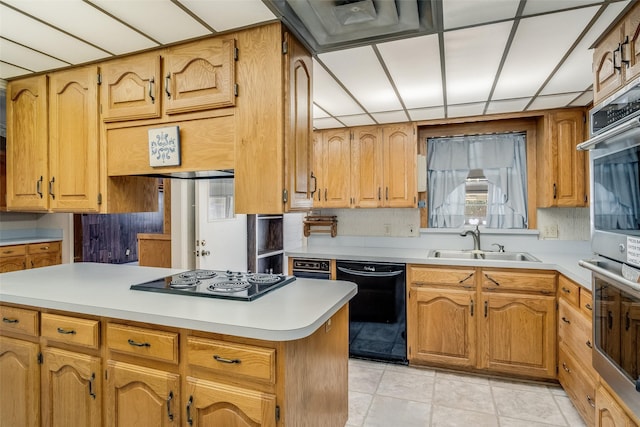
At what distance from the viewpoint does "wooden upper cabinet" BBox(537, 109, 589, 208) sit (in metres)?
2.92

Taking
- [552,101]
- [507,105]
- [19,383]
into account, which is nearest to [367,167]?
[507,105]

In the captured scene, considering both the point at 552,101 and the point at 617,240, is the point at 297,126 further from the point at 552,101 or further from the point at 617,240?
the point at 552,101

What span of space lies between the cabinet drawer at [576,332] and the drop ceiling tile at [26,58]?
137 inches

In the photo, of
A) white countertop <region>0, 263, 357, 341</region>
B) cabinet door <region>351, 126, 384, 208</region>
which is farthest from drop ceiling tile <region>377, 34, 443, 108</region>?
white countertop <region>0, 263, 357, 341</region>

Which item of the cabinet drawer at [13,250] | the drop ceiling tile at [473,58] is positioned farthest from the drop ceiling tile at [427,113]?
the cabinet drawer at [13,250]

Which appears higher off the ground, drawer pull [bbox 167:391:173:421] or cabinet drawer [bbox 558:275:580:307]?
cabinet drawer [bbox 558:275:580:307]

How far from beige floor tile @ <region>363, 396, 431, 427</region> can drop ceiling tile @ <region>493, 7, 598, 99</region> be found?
7.31 ft

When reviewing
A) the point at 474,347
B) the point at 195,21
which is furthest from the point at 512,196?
the point at 195,21

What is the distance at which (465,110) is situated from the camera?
304 centimetres

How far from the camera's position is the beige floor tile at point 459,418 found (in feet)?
7.18

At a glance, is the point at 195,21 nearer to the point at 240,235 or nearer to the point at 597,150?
the point at 597,150

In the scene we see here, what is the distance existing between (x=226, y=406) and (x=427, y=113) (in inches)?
107

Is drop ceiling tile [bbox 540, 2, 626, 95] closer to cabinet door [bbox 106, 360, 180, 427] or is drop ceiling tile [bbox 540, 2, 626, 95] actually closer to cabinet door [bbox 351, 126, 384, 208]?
cabinet door [bbox 351, 126, 384, 208]

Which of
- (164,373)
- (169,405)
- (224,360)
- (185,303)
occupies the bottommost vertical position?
(169,405)
